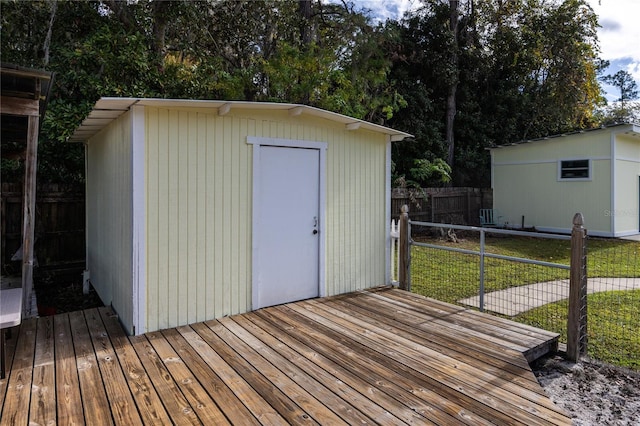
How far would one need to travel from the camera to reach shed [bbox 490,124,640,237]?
11258mm

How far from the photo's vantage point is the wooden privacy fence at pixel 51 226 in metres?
5.92

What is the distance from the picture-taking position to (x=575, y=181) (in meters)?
12.0

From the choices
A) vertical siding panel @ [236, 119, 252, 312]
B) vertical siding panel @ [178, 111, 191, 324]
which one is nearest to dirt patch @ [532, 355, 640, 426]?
vertical siding panel @ [236, 119, 252, 312]

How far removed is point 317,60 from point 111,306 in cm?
788

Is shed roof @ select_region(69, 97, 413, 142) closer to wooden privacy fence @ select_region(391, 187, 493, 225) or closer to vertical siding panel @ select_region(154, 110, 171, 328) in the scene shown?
vertical siding panel @ select_region(154, 110, 171, 328)

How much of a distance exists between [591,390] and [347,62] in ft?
35.3

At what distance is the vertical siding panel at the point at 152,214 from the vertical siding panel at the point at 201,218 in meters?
0.38

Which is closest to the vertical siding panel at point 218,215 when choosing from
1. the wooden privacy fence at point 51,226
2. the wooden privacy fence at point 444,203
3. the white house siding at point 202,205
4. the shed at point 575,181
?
the white house siding at point 202,205

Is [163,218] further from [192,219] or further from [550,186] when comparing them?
[550,186]

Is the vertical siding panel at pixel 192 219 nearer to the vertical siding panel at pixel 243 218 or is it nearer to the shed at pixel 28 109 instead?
the vertical siding panel at pixel 243 218

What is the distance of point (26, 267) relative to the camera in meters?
3.80

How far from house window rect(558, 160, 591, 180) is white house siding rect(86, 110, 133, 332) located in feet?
40.6

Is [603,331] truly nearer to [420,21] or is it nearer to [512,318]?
[512,318]

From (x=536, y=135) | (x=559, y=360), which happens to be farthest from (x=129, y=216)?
(x=536, y=135)
